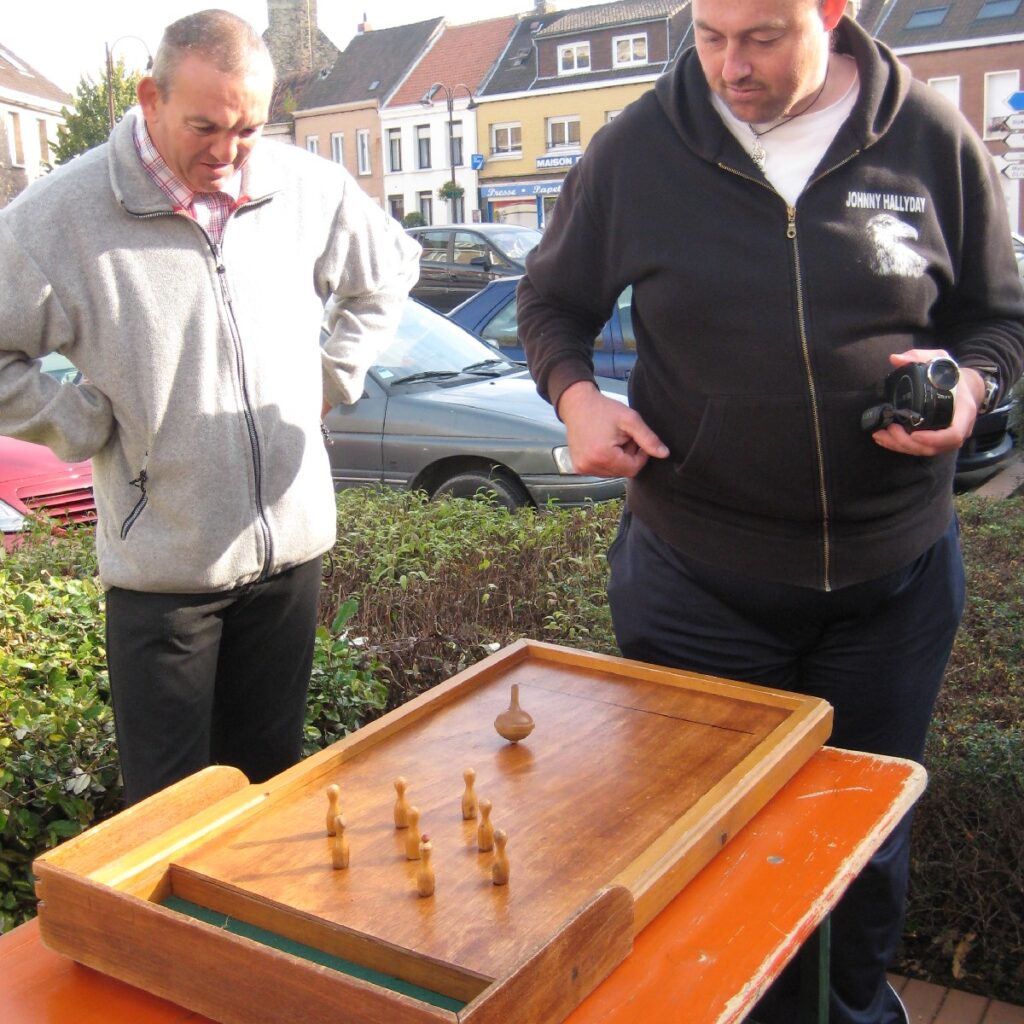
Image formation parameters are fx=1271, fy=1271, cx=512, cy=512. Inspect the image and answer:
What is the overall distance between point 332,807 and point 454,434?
188 inches

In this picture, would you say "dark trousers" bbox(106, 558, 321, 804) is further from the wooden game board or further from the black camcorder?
the black camcorder

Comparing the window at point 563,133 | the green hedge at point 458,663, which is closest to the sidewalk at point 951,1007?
the green hedge at point 458,663

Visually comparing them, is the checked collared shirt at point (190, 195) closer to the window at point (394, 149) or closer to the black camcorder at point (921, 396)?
the black camcorder at point (921, 396)

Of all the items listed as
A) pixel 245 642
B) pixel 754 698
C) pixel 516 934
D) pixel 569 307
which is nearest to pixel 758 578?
pixel 754 698

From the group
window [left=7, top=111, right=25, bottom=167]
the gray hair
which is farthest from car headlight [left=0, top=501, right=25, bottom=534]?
window [left=7, top=111, right=25, bottom=167]

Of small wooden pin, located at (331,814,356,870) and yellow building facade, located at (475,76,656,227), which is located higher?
yellow building facade, located at (475,76,656,227)

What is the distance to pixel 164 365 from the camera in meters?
2.26

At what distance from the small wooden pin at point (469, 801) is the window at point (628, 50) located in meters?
44.4

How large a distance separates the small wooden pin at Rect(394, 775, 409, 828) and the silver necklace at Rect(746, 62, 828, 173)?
1112mm

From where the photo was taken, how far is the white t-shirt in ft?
6.65

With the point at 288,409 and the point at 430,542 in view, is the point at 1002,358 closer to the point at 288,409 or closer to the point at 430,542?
the point at 288,409

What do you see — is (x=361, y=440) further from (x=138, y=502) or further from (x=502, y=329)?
(x=138, y=502)

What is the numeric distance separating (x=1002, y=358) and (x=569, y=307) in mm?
746

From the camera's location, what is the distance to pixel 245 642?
2500 millimetres
